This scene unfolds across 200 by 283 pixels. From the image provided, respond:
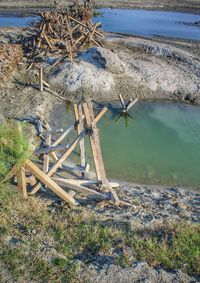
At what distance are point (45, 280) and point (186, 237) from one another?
11.6ft

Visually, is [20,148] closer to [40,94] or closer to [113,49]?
[40,94]

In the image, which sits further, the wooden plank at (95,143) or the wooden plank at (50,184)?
the wooden plank at (95,143)

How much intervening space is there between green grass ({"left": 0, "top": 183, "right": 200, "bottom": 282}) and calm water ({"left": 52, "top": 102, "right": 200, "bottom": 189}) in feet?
15.5

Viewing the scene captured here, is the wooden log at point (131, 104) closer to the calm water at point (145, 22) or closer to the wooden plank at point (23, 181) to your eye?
the wooden plank at point (23, 181)

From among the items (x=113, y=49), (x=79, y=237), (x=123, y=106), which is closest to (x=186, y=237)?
(x=79, y=237)

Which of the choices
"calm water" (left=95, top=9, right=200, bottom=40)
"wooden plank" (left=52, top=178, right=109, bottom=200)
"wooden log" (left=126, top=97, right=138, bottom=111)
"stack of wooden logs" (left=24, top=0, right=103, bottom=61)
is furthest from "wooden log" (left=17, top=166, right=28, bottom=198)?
"calm water" (left=95, top=9, right=200, bottom=40)

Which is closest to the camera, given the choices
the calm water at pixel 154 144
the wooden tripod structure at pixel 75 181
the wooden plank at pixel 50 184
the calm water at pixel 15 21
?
the wooden plank at pixel 50 184

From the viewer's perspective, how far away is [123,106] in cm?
1916

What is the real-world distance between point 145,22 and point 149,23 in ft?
1.68

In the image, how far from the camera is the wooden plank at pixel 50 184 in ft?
33.9

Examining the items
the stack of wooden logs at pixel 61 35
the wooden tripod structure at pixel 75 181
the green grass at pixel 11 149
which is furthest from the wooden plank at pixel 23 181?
the stack of wooden logs at pixel 61 35

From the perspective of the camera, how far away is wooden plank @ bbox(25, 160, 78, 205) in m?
10.3

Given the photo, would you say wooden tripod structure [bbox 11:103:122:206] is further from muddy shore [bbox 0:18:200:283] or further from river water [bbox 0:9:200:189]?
river water [bbox 0:9:200:189]

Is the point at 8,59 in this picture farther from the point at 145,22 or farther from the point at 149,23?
the point at 145,22
